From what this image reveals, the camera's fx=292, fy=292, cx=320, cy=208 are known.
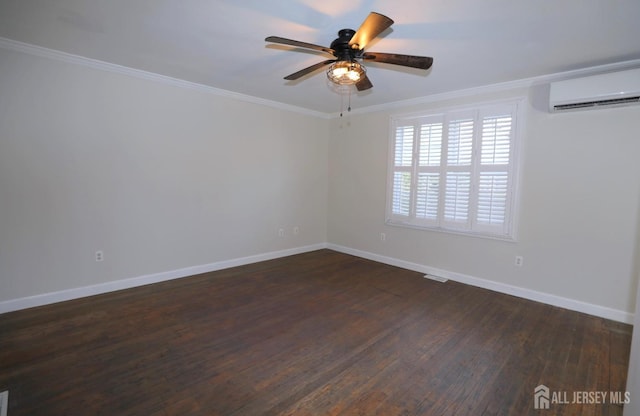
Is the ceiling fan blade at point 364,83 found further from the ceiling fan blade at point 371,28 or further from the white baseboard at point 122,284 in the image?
the white baseboard at point 122,284

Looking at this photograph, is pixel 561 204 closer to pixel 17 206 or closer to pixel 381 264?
pixel 381 264

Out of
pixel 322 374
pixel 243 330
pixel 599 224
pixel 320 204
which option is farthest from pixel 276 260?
pixel 599 224

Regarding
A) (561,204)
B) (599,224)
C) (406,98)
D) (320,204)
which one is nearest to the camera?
(599,224)

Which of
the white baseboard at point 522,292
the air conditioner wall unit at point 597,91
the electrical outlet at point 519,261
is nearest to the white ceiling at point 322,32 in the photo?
the air conditioner wall unit at point 597,91

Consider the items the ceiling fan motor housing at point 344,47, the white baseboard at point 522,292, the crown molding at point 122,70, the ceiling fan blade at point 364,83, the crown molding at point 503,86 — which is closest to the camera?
the ceiling fan motor housing at point 344,47

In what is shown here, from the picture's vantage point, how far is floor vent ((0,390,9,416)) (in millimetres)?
1680

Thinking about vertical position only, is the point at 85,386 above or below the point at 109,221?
below

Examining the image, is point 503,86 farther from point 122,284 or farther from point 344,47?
point 122,284

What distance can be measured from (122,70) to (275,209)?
2.76 meters

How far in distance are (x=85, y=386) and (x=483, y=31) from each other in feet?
12.8

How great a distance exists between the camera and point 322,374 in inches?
83.0

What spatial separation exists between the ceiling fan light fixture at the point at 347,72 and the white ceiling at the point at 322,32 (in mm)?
301

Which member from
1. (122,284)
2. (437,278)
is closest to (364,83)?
(437,278)

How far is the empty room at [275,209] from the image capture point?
204 cm
